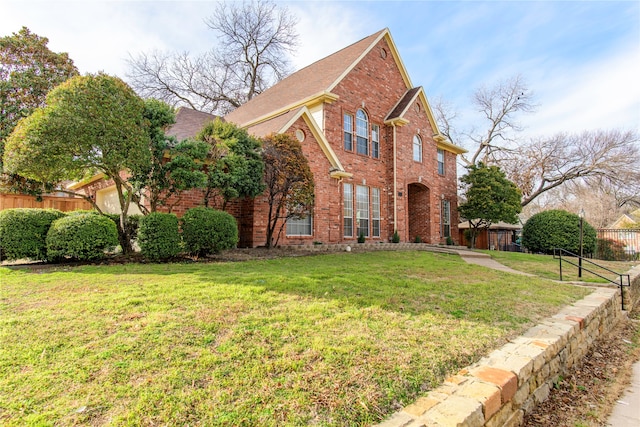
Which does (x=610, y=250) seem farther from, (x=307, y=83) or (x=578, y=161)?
(x=307, y=83)

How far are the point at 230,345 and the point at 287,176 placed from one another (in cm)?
760

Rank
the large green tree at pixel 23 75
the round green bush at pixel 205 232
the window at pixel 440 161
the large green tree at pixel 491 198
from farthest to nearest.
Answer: the window at pixel 440 161, the large green tree at pixel 491 198, the large green tree at pixel 23 75, the round green bush at pixel 205 232

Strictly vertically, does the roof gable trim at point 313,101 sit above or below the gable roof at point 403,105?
below

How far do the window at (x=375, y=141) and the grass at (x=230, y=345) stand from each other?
11000 mm

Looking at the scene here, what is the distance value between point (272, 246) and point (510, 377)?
29.0ft

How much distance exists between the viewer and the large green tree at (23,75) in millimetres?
10023

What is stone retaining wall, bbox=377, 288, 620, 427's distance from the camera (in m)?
2.37

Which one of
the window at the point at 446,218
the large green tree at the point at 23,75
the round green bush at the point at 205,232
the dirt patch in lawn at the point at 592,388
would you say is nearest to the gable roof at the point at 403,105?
the window at the point at 446,218

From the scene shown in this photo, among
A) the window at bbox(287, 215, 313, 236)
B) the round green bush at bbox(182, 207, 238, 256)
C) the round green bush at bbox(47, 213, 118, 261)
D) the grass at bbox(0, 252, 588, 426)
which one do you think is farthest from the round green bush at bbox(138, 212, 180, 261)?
the window at bbox(287, 215, 313, 236)

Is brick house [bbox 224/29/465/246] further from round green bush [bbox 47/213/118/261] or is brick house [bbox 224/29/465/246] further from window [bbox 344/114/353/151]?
round green bush [bbox 47/213/118/261]

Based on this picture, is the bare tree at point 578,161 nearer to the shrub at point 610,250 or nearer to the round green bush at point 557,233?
the shrub at point 610,250

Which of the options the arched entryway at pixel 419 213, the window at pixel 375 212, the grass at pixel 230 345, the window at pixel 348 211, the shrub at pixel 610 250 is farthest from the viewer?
the shrub at pixel 610 250

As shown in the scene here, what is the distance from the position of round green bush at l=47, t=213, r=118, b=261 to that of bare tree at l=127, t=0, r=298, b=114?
21852 mm

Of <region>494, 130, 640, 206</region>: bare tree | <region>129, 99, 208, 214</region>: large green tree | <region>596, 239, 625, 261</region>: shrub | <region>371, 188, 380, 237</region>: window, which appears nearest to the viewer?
<region>129, 99, 208, 214</region>: large green tree
